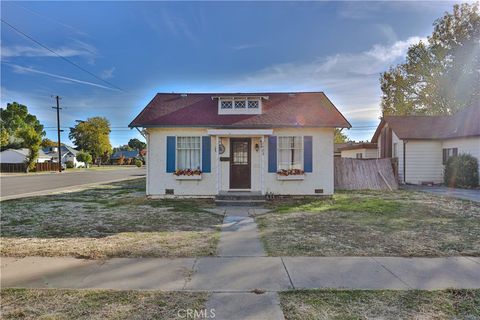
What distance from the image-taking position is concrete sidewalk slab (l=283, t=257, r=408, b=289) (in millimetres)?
4035

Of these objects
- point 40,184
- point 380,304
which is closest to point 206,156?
point 380,304

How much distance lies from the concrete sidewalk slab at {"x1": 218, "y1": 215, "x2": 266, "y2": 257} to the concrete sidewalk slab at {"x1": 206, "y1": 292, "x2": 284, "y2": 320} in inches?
64.4

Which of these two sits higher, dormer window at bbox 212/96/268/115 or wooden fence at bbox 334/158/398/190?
dormer window at bbox 212/96/268/115

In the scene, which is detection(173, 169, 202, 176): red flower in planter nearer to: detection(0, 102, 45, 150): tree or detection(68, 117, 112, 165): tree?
detection(0, 102, 45, 150): tree

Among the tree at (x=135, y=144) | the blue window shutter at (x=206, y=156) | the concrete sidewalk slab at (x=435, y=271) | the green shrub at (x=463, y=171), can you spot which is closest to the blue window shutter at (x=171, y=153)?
the blue window shutter at (x=206, y=156)

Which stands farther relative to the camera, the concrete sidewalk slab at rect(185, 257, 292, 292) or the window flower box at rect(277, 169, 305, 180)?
the window flower box at rect(277, 169, 305, 180)

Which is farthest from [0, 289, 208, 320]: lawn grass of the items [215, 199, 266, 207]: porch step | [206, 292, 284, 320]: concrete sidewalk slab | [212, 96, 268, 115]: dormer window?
[212, 96, 268, 115]: dormer window

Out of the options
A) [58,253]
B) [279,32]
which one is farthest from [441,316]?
[279,32]

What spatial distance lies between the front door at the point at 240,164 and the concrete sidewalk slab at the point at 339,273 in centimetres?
742

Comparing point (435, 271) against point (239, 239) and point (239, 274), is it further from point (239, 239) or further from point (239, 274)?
point (239, 239)

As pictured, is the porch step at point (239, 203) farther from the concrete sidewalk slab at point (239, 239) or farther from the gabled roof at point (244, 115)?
the gabled roof at point (244, 115)

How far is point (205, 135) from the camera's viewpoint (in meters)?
12.4

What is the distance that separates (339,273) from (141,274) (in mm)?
2773

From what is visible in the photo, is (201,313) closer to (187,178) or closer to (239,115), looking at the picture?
(187,178)
